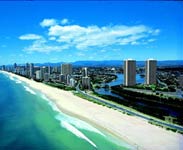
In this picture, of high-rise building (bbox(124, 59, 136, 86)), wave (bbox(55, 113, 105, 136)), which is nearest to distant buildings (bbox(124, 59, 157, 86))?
high-rise building (bbox(124, 59, 136, 86))

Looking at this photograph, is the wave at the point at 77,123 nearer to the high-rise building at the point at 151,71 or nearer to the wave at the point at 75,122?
the wave at the point at 75,122

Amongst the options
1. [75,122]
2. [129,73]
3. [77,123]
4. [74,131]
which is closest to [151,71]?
[129,73]

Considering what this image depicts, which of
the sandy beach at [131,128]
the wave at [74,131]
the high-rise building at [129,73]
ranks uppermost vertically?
the high-rise building at [129,73]

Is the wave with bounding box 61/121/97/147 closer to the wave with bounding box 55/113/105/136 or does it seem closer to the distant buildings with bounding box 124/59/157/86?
the wave with bounding box 55/113/105/136

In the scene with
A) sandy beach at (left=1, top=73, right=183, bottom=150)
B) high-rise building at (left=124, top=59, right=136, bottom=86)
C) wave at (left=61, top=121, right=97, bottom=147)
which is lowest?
wave at (left=61, top=121, right=97, bottom=147)

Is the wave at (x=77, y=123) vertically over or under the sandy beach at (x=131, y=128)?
under

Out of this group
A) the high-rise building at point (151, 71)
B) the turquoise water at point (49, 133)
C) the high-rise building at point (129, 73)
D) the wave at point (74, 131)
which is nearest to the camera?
the turquoise water at point (49, 133)

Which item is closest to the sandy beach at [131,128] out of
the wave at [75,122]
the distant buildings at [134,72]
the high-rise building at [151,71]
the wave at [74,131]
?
the wave at [75,122]

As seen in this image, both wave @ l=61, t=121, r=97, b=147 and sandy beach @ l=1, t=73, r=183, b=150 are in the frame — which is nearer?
sandy beach @ l=1, t=73, r=183, b=150

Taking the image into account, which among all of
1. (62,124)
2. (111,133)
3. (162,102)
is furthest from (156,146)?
(162,102)
